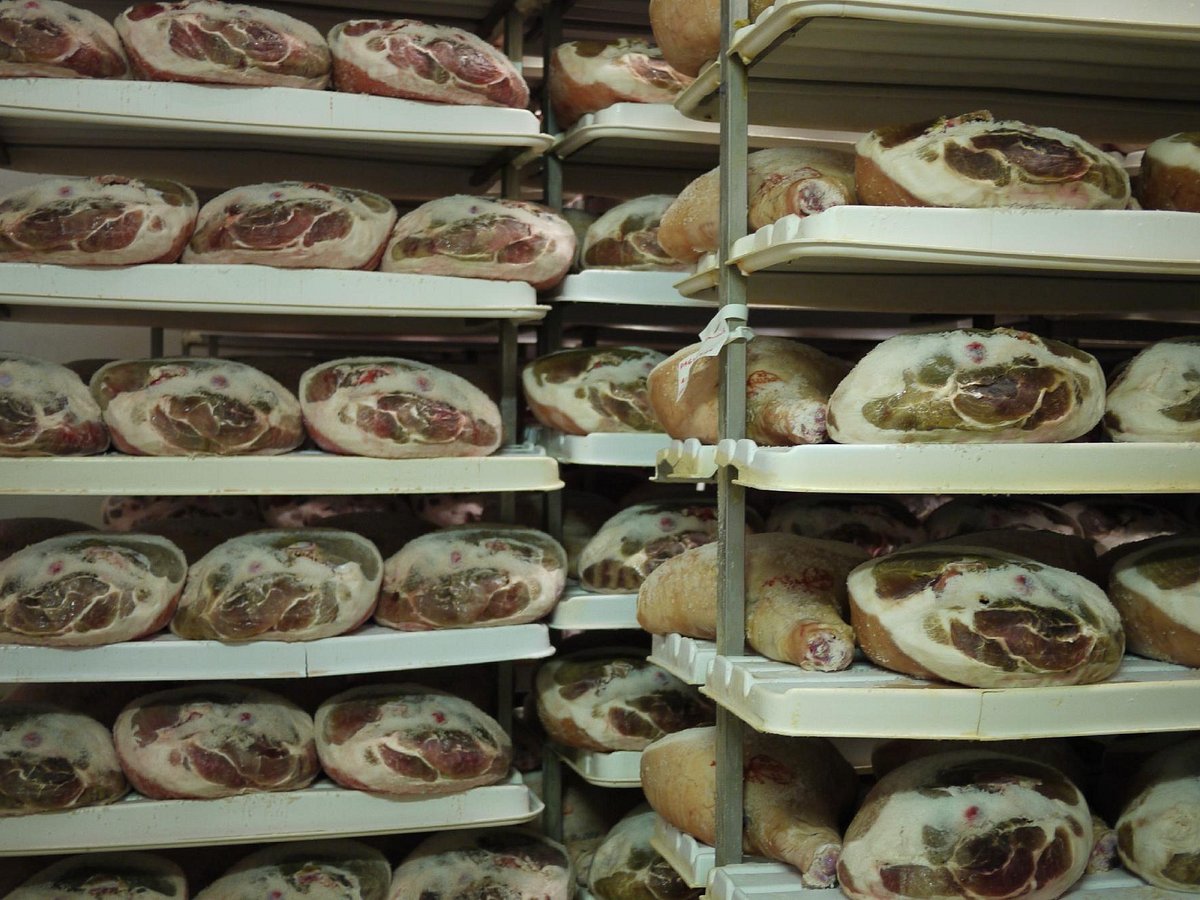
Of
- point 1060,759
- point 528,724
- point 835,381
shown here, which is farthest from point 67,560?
point 1060,759

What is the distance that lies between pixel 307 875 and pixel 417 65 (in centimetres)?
163

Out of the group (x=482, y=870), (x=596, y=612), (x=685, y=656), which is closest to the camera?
(x=685, y=656)

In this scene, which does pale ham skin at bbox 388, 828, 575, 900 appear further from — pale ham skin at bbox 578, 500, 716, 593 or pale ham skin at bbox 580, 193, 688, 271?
pale ham skin at bbox 580, 193, 688, 271

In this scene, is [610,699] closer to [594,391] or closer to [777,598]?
[594,391]

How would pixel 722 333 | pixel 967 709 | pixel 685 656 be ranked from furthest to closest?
pixel 685 656
pixel 722 333
pixel 967 709

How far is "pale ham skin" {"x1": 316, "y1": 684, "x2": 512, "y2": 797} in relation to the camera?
2494 millimetres

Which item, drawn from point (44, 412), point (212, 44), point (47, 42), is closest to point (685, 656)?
point (44, 412)

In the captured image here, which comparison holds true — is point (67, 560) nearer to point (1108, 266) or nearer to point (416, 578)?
point (416, 578)

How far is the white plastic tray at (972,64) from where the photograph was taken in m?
1.75

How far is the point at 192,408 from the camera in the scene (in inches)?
97.5

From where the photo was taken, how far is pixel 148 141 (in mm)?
2812

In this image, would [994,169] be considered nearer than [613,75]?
Yes

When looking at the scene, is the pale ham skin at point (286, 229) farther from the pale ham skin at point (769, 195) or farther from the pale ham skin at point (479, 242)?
the pale ham skin at point (769, 195)

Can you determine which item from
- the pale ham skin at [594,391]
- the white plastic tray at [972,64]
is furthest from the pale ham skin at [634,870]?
the white plastic tray at [972,64]
